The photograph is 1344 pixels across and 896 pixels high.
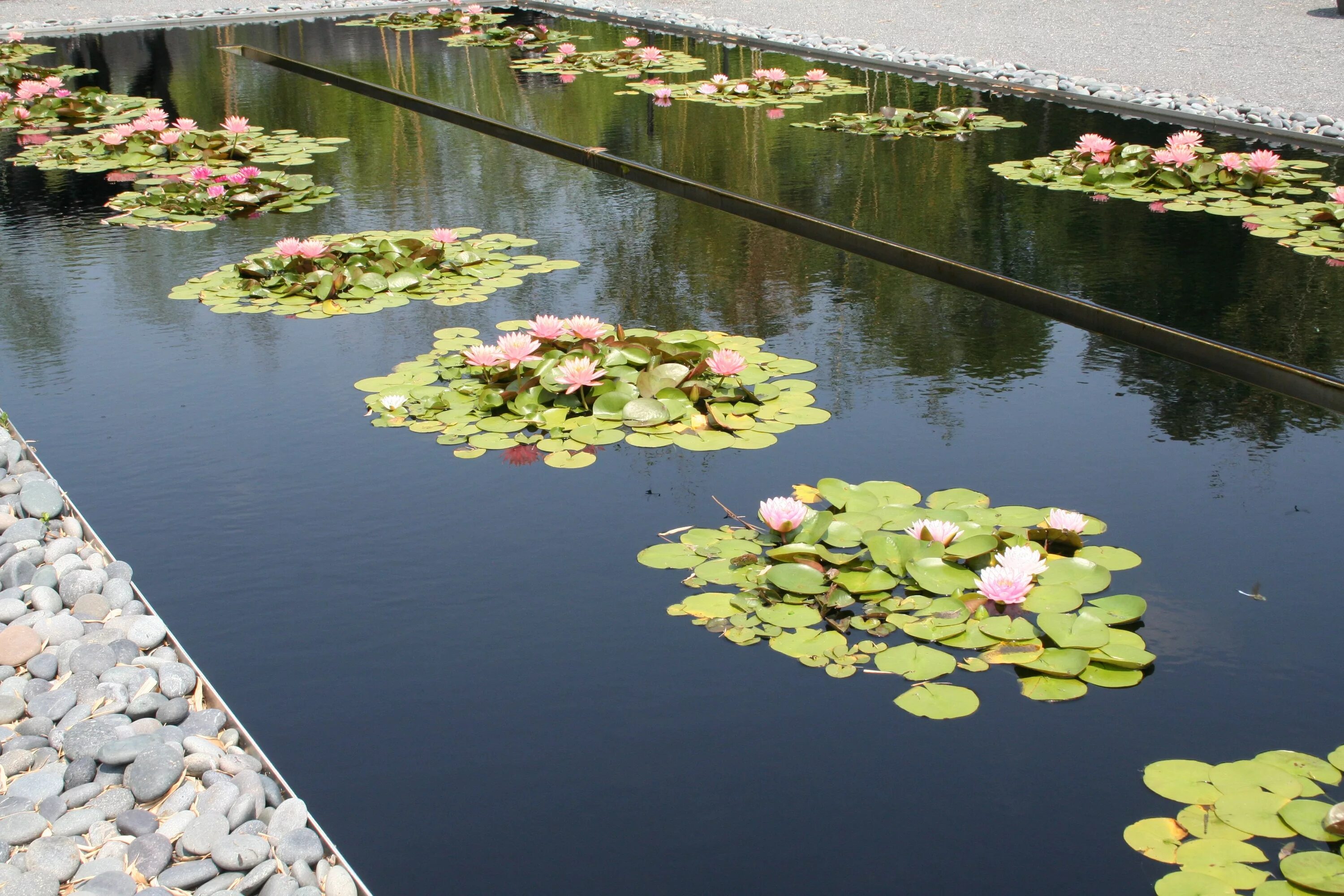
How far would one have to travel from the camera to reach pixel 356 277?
3.56 metres

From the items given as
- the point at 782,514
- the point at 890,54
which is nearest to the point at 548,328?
the point at 782,514

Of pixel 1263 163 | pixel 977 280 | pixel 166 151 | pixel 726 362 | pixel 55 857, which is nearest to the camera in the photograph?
pixel 55 857

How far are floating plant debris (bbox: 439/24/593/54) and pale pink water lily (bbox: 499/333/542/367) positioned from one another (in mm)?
6387

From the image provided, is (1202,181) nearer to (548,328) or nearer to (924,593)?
(548,328)

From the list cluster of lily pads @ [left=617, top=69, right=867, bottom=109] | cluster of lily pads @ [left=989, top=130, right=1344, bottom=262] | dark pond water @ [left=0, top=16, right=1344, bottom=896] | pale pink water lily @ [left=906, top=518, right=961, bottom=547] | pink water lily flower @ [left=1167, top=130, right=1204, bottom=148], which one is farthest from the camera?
cluster of lily pads @ [left=617, top=69, right=867, bottom=109]

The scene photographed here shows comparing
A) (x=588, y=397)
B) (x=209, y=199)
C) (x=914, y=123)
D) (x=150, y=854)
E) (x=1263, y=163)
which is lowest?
(x=150, y=854)

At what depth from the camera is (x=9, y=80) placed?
23.1 feet

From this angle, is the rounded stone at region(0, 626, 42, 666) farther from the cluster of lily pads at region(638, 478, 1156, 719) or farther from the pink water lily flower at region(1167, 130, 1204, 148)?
the pink water lily flower at region(1167, 130, 1204, 148)

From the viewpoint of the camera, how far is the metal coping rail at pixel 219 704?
1.45 metres

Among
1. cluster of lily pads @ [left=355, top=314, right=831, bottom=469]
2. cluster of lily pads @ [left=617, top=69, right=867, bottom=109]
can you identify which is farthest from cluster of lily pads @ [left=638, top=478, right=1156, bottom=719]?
cluster of lily pads @ [left=617, top=69, right=867, bottom=109]

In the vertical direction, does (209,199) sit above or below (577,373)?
above

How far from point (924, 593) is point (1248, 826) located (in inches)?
24.4

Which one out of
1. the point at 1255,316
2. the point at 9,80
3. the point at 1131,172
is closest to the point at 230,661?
the point at 1255,316

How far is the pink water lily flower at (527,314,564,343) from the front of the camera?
2.78m
